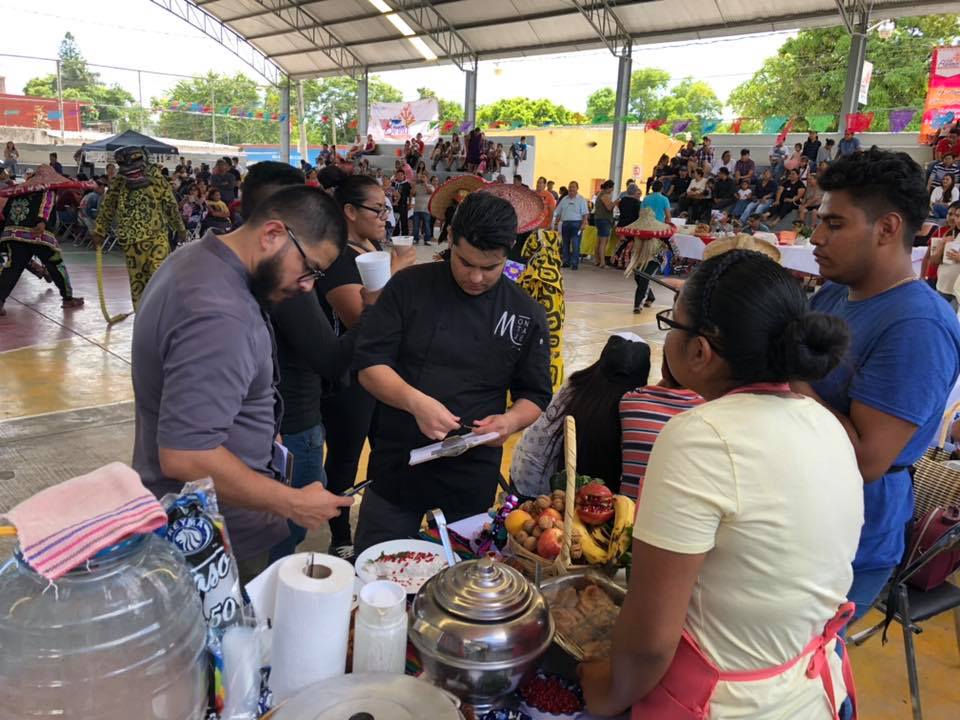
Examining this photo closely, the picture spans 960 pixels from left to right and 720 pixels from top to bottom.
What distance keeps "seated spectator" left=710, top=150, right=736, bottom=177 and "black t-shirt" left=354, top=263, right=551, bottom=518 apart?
1473 cm

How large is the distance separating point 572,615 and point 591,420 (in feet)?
3.73

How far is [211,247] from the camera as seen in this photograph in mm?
1613

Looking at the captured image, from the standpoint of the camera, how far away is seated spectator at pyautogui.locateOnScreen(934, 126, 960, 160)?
42.7 feet

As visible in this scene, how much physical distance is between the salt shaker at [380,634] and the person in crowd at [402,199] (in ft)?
53.8

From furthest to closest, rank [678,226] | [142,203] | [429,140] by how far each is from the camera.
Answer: [429,140] → [678,226] → [142,203]

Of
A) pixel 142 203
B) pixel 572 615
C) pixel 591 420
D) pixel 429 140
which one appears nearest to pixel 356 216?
pixel 591 420

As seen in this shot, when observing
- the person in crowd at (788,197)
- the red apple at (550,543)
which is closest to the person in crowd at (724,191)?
the person in crowd at (788,197)

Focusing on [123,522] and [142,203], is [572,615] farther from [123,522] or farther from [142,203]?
[142,203]

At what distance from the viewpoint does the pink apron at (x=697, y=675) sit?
45.5 inches

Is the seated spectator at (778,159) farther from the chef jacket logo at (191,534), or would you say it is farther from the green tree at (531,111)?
the green tree at (531,111)

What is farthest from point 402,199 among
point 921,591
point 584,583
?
point 584,583

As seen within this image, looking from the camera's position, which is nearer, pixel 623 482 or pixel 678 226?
pixel 623 482

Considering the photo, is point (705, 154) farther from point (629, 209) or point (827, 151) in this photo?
point (629, 209)

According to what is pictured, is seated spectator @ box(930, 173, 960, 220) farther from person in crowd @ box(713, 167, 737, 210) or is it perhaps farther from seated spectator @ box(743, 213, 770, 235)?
person in crowd @ box(713, 167, 737, 210)
